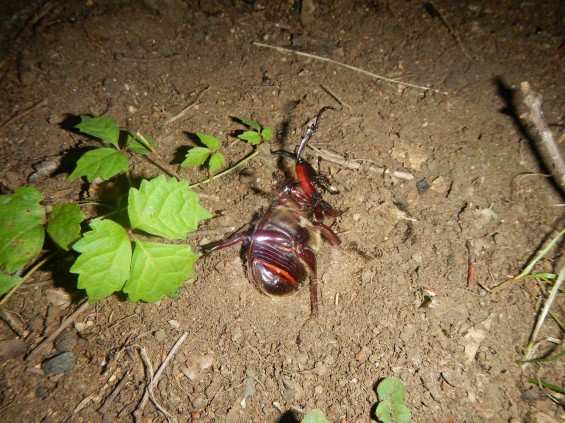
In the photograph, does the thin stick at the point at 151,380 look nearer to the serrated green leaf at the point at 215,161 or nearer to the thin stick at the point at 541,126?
the serrated green leaf at the point at 215,161

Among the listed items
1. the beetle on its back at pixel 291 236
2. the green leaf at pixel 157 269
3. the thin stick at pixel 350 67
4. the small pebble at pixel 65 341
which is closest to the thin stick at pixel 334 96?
the thin stick at pixel 350 67

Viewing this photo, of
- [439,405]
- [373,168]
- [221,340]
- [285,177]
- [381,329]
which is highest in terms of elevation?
[373,168]

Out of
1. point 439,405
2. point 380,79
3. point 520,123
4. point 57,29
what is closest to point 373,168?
point 380,79

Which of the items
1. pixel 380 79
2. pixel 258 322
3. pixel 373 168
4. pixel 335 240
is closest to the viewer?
pixel 258 322

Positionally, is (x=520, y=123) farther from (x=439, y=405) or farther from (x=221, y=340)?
(x=221, y=340)

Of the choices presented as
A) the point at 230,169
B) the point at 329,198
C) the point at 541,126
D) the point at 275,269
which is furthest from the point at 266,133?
the point at 541,126

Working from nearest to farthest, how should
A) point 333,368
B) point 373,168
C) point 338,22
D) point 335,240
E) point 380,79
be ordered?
point 333,368 < point 335,240 < point 373,168 < point 380,79 < point 338,22

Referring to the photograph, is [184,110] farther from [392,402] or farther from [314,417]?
[392,402]
